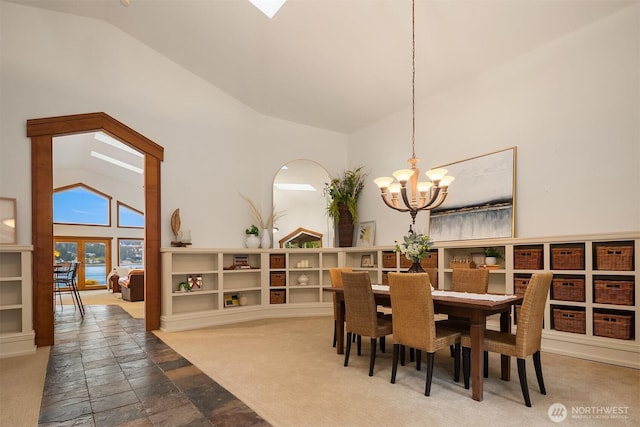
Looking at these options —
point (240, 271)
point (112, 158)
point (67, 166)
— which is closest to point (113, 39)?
point (240, 271)

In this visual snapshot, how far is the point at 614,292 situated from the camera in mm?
3482

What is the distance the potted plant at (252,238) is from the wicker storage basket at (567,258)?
419 cm

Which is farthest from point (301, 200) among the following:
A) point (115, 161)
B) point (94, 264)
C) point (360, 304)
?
point (94, 264)

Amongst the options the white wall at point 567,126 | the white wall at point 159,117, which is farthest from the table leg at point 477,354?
the white wall at point 159,117

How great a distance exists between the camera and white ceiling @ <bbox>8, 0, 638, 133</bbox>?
3.94m

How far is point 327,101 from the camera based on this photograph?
6.09 metres

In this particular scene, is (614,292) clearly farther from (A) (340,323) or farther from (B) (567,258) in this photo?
(A) (340,323)

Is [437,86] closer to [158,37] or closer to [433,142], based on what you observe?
[433,142]

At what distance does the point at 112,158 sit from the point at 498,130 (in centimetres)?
1032

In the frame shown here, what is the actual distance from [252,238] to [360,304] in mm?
3097

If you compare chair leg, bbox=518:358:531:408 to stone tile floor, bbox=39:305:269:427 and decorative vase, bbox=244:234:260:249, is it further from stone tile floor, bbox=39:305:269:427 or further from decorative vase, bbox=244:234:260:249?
decorative vase, bbox=244:234:260:249

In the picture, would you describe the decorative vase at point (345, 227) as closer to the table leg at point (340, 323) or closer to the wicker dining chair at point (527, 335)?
the table leg at point (340, 323)

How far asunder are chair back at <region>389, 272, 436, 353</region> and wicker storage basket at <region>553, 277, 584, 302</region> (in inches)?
75.9

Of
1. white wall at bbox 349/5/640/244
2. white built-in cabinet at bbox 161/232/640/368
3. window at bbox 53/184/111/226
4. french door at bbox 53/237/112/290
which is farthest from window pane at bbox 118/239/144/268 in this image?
white wall at bbox 349/5/640/244
